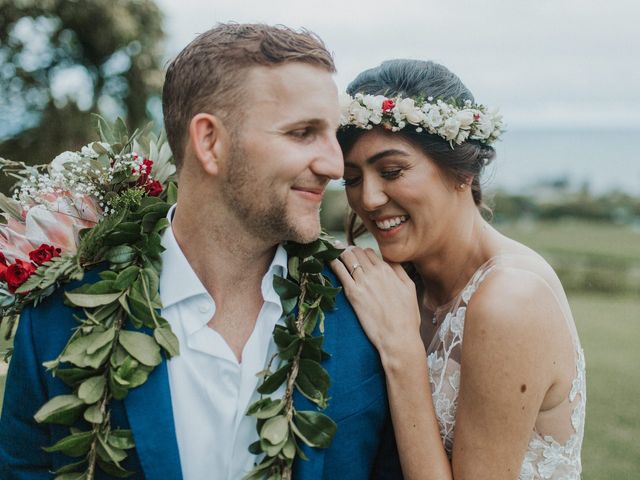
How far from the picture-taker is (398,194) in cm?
264

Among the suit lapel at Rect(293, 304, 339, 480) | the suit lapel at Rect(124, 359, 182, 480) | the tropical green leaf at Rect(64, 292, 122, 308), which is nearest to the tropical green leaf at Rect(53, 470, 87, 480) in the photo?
the suit lapel at Rect(124, 359, 182, 480)

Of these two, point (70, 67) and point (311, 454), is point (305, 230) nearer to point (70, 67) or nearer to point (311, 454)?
point (311, 454)

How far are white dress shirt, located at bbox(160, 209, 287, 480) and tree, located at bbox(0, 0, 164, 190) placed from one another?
14.5 metres

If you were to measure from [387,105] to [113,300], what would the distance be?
1245 mm

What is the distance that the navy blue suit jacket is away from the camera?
2168 mm

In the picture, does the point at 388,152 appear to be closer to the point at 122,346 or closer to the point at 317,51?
the point at 317,51

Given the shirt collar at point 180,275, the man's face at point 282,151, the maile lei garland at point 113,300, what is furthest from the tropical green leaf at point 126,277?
the man's face at point 282,151

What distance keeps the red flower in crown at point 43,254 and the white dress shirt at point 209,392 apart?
414mm

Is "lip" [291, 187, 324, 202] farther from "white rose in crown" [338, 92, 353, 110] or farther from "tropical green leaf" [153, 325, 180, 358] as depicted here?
"tropical green leaf" [153, 325, 180, 358]

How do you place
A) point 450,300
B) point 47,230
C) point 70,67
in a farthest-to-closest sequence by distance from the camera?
point 70,67 < point 450,300 < point 47,230

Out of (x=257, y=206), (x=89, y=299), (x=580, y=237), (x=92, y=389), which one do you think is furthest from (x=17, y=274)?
(x=580, y=237)

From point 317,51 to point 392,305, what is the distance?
3.20ft

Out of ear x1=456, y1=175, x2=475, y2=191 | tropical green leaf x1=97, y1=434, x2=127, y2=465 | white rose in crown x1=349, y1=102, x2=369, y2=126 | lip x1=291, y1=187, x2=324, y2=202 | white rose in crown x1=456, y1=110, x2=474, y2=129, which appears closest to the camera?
tropical green leaf x1=97, y1=434, x2=127, y2=465

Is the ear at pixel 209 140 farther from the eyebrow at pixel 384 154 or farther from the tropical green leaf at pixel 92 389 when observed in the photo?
the tropical green leaf at pixel 92 389
